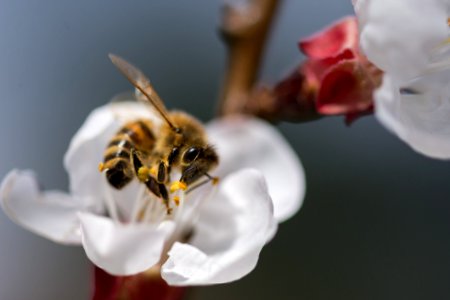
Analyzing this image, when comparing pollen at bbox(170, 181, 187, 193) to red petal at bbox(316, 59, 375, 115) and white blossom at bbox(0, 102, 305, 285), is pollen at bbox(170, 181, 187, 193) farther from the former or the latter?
red petal at bbox(316, 59, 375, 115)

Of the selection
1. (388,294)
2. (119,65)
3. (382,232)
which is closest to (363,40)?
(119,65)

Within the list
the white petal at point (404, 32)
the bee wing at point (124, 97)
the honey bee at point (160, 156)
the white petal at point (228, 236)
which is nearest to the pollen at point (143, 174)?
the honey bee at point (160, 156)

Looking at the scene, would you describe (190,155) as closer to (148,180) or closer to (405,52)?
(148,180)

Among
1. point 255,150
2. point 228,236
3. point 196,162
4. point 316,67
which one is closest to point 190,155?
point 196,162

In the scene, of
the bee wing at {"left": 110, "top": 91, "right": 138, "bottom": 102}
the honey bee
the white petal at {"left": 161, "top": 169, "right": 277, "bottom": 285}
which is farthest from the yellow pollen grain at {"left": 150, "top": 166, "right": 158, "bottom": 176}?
the bee wing at {"left": 110, "top": 91, "right": 138, "bottom": 102}

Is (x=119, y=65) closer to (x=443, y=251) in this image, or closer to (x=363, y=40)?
(x=363, y=40)
